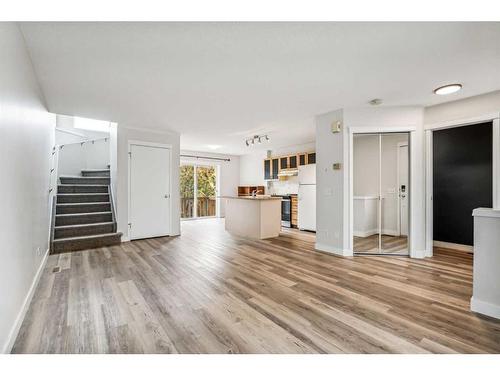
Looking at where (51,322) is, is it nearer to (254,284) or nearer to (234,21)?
(254,284)

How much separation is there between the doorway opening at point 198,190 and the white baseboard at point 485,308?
6.74 m

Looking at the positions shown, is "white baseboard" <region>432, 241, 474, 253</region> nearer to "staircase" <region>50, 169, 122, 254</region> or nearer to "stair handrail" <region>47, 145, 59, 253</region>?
"staircase" <region>50, 169, 122, 254</region>

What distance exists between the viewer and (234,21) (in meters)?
1.78

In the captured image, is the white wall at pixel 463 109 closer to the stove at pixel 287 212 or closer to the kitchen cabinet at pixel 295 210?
the kitchen cabinet at pixel 295 210

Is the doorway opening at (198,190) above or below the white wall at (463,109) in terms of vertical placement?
below

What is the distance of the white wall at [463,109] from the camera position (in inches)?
125

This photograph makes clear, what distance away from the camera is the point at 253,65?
2439 mm

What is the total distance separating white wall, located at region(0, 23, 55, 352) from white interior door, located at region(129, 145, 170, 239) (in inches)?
92.3

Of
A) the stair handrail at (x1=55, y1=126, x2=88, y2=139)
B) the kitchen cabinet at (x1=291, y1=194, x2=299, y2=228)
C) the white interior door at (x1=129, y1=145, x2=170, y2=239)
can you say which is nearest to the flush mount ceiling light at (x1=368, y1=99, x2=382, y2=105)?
the kitchen cabinet at (x1=291, y1=194, x2=299, y2=228)

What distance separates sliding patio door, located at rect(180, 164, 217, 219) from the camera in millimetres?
→ 8305

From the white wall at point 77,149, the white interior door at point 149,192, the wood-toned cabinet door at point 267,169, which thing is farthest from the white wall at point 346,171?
the white wall at point 77,149

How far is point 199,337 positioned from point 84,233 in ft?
12.8

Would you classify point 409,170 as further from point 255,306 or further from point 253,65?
point 255,306

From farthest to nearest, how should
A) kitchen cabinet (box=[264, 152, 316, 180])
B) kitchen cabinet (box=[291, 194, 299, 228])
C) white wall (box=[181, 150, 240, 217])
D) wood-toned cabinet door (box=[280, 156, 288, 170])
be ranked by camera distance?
white wall (box=[181, 150, 240, 217]), wood-toned cabinet door (box=[280, 156, 288, 170]), kitchen cabinet (box=[291, 194, 299, 228]), kitchen cabinet (box=[264, 152, 316, 180])
